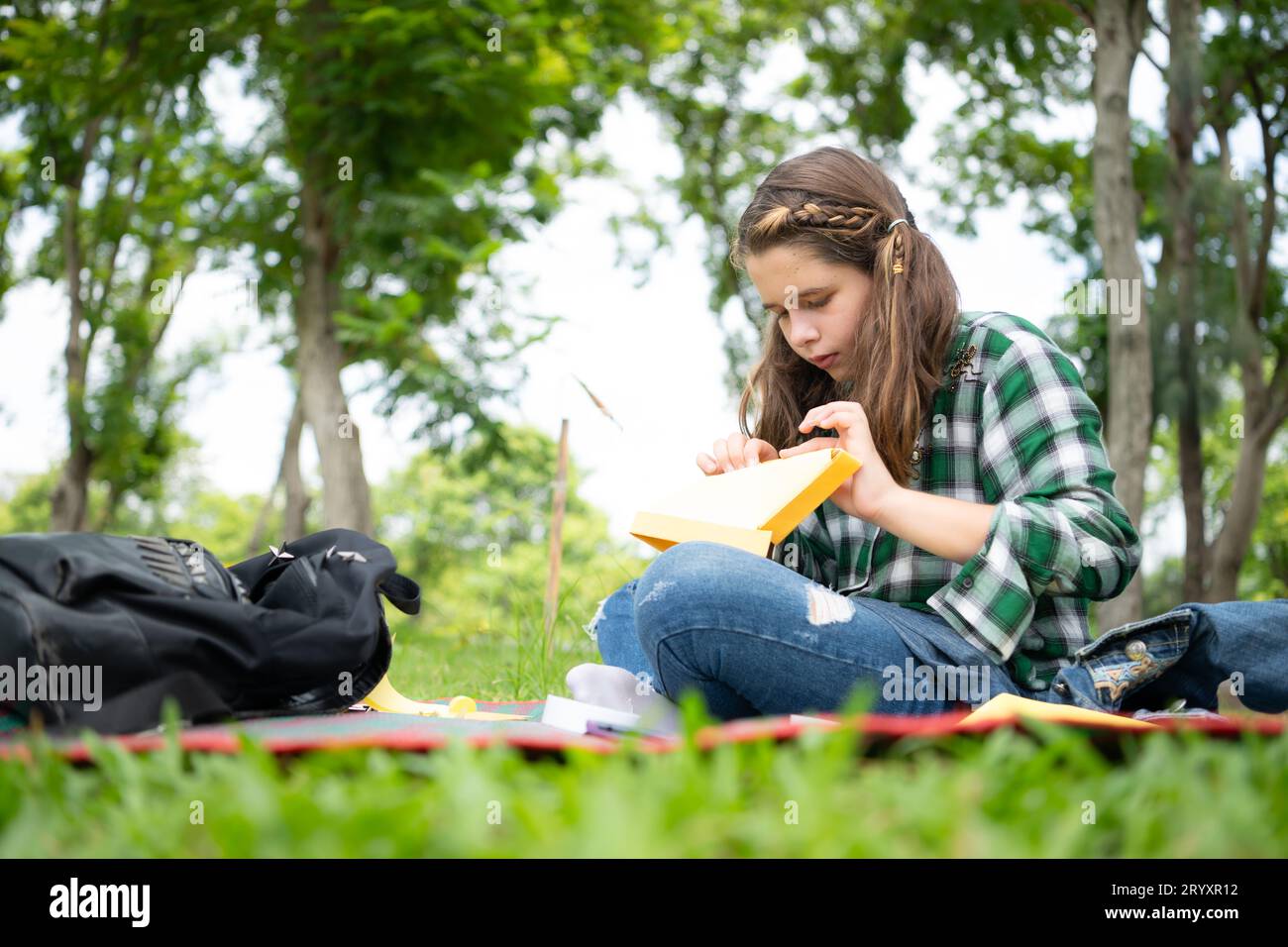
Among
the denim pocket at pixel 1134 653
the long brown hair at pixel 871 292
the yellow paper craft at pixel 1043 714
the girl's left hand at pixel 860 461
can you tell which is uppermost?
the long brown hair at pixel 871 292

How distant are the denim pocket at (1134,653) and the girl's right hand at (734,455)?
673mm

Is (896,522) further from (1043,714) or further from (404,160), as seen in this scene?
(404,160)

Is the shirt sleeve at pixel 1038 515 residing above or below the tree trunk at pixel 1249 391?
below

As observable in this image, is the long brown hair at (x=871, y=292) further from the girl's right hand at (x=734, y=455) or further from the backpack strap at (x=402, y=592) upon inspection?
the backpack strap at (x=402, y=592)

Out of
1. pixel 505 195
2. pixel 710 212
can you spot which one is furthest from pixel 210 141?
pixel 710 212

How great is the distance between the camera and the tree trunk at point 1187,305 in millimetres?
6781

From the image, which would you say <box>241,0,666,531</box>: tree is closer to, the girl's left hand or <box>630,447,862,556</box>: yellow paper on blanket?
<box>630,447,862,556</box>: yellow paper on blanket

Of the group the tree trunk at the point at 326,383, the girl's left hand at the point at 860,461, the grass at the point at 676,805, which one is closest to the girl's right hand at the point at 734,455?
the girl's left hand at the point at 860,461

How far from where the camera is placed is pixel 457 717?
6.89ft

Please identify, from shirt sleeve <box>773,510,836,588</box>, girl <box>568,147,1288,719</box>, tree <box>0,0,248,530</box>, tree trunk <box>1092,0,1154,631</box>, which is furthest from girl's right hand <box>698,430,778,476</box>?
tree <box>0,0,248,530</box>

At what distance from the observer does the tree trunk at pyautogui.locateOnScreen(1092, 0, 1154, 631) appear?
17.4 ft

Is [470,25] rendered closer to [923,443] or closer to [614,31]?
[614,31]

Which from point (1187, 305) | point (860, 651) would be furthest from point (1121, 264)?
point (860, 651)

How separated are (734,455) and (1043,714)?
2.95 feet
